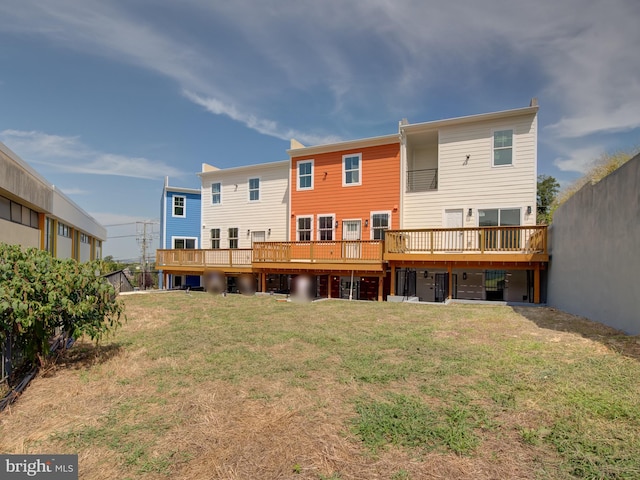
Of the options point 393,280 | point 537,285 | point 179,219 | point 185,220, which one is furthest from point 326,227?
point 179,219

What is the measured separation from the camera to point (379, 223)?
49.0ft

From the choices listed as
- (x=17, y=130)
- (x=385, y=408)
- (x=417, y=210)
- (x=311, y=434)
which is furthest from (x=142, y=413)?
(x=17, y=130)

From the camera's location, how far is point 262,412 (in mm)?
3293

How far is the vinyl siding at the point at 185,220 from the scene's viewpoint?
22703mm

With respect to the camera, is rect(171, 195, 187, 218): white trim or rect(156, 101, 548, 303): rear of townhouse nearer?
rect(156, 101, 548, 303): rear of townhouse

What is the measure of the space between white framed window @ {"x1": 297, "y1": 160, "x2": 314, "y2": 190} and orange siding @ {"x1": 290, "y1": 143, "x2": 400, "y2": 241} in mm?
177

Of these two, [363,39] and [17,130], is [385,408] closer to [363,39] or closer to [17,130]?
[363,39]

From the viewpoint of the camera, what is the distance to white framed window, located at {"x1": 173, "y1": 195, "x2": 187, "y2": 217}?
22878 millimetres

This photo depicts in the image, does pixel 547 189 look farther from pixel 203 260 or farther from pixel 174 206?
pixel 174 206

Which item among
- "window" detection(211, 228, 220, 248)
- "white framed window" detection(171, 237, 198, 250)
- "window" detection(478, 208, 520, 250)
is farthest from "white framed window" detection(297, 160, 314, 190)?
"white framed window" detection(171, 237, 198, 250)

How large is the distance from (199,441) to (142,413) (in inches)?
38.1

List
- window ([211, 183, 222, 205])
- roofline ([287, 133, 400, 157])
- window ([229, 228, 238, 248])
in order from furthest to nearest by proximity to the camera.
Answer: window ([211, 183, 222, 205]), window ([229, 228, 238, 248]), roofline ([287, 133, 400, 157])

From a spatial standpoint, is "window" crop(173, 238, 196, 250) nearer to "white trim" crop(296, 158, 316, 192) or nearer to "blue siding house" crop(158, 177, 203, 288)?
"blue siding house" crop(158, 177, 203, 288)

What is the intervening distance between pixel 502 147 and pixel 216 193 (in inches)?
592
